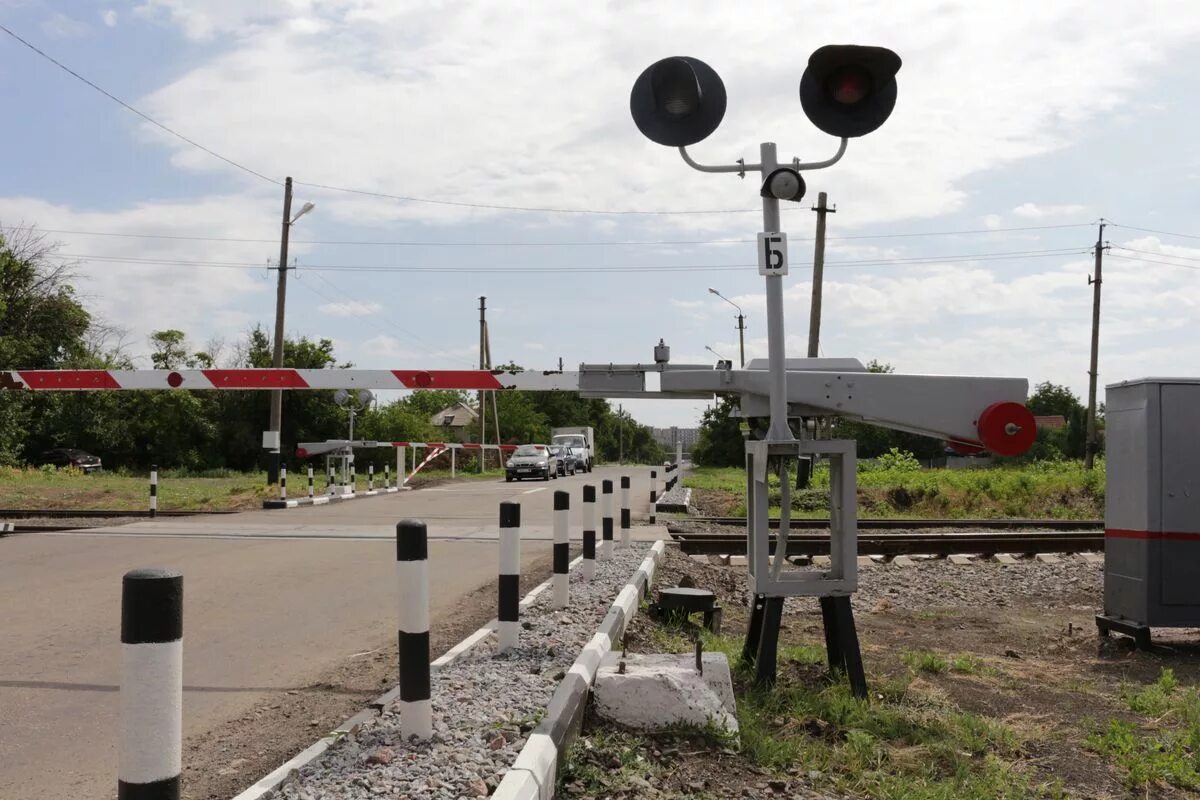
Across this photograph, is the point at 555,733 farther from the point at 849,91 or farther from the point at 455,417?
the point at 455,417

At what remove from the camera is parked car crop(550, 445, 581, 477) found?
47.9 metres

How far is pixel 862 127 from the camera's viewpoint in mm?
5949

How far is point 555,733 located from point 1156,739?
10.9 feet

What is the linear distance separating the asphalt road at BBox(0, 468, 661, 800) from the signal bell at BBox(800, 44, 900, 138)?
175 inches

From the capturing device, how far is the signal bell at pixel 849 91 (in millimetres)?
5863

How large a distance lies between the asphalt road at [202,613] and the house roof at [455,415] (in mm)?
98435

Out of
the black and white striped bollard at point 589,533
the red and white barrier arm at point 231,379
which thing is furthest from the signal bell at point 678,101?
the red and white barrier arm at point 231,379

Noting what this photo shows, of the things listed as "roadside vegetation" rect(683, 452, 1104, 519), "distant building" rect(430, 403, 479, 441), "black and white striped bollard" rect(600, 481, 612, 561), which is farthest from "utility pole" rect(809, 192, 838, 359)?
"distant building" rect(430, 403, 479, 441)

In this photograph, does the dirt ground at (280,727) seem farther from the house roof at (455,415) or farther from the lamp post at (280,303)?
the house roof at (455,415)

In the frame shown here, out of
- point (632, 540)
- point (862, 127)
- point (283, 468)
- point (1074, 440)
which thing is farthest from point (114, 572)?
point (1074, 440)

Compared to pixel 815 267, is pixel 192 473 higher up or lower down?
A: lower down

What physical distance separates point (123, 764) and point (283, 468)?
69.2 ft

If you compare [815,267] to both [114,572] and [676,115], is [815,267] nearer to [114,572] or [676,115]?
[114,572]

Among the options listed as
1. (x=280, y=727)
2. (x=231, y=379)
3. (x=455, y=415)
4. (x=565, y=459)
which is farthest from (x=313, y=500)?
(x=455, y=415)
